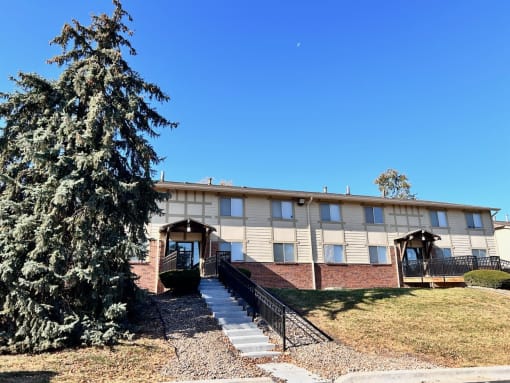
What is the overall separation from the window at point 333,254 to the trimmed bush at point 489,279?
6.53 meters

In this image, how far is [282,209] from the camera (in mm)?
22094

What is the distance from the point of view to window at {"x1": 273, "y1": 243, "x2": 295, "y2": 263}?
2117 cm

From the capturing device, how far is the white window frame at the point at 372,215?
77.5ft

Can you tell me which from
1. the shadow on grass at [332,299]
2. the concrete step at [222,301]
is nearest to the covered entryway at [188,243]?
the shadow on grass at [332,299]

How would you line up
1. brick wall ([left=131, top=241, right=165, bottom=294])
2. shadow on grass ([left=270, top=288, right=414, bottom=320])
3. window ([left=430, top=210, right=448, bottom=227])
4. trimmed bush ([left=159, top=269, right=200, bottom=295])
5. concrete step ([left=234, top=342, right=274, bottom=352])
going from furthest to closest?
window ([left=430, top=210, right=448, bottom=227]) → brick wall ([left=131, top=241, right=165, bottom=294]) → trimmed bush ([left=159, top=269, right=200, bottom=295]) → shadow on grass ([left=270, top=288, right=414, bottom=320]) → concrete step ([left=234, top=342, right=274, bottom=352])

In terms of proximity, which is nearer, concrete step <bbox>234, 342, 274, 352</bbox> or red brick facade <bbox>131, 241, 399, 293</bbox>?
concrete step <bbox>234, 342, 274, 352</bbox>

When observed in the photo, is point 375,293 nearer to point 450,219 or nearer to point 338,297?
point 338,297

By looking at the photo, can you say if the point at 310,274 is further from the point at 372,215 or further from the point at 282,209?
the point at 372,215

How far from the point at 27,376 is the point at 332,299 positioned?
31.9ft

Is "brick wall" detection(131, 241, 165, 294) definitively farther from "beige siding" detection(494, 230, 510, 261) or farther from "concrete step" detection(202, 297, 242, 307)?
"beige siding" detection(494, 230, 510, 261)

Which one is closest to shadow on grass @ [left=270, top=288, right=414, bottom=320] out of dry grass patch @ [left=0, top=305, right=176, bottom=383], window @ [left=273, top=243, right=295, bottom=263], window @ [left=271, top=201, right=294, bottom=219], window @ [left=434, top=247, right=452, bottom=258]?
dry grass patch @ [left=0, top=305, right=176, bottom=383]

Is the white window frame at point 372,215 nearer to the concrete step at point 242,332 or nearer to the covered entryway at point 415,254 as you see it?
the covered entryway at point 415,254

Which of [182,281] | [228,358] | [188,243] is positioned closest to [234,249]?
Answer: [188,243]

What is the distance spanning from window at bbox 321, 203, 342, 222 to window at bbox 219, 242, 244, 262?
550 cm
